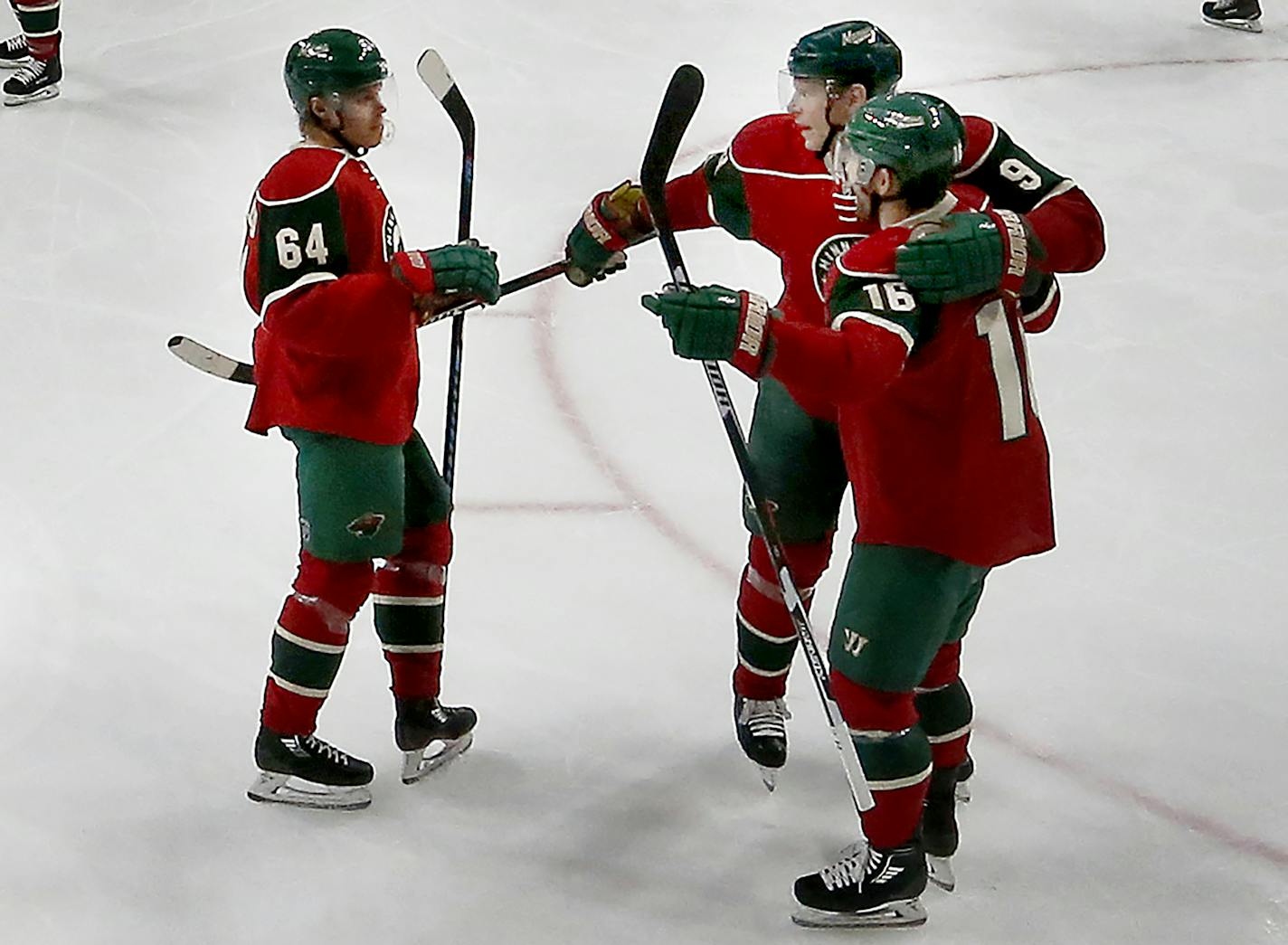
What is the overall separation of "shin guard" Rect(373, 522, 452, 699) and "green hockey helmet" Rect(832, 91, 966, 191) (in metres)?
0.89

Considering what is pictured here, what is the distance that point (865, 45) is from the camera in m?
2.21

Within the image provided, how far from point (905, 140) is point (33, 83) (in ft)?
12.3

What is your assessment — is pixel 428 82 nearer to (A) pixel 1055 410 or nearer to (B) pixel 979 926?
(B) pixel 979 926

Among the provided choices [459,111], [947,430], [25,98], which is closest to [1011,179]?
[947,430]

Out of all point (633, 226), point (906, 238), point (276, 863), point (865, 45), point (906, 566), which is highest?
point (865, 45)

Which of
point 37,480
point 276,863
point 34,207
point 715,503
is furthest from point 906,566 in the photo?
point 34,207

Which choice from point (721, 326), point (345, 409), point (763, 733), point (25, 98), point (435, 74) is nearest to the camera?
point (721, 326)

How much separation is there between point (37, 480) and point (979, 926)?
198 cm

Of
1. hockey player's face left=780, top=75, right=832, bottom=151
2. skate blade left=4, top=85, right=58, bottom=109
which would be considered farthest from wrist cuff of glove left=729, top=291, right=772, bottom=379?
skate blade left=4, top=85, right=58, bottom=109

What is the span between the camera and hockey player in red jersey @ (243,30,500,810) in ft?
7.13

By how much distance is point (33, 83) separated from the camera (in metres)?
4.98

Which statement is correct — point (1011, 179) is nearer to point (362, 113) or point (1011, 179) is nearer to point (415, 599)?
point (362, 113)

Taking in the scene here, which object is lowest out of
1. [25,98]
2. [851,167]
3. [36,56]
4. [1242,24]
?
[25,98]

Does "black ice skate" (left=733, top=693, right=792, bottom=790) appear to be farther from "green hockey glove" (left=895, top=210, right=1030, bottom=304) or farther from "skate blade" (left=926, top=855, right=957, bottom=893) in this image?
"green hockey glove" (left=895, top=210, right=1030, bottom=304)
